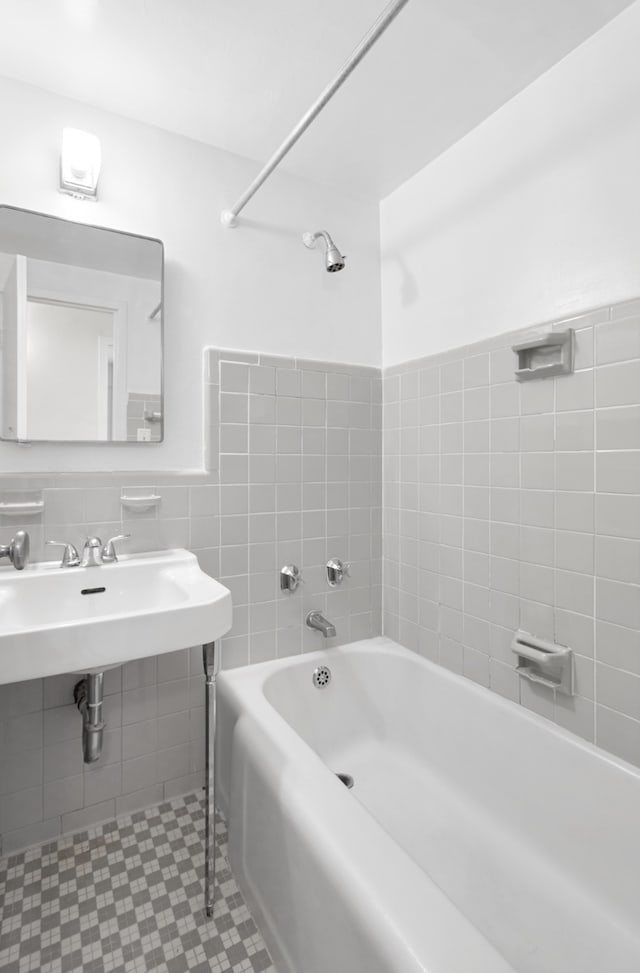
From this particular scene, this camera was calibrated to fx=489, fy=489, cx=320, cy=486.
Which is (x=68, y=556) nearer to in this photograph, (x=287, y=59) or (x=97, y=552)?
(x=97, y=552)

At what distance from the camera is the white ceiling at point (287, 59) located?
1229mm

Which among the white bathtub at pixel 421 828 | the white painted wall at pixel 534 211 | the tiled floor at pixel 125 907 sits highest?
the white painted wall at pixel 534 211

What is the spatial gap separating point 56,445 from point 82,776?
3.45 ft

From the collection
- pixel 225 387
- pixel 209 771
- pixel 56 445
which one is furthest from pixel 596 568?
pixel 56 445

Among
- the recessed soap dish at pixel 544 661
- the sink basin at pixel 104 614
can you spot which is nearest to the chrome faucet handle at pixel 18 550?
the sink basin at pixel 104 614

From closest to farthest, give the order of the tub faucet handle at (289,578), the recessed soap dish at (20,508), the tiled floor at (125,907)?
1. the tiled floor at (125,907)
2. the recessed soap dish at (20,508)
3. the tub faucet handle at (289,578)

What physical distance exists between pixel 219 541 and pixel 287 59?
1467 mm

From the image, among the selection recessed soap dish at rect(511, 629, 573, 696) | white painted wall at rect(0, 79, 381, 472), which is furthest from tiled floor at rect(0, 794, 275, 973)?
white painted wall at rect(0, 79, 381, 472)

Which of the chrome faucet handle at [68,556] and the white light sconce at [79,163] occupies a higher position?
the white light sconce at [79,163]

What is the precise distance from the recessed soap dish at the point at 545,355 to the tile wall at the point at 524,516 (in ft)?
0.09

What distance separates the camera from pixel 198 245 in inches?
67.4

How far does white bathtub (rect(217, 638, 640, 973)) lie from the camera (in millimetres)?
825

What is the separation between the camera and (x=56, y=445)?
1494mm

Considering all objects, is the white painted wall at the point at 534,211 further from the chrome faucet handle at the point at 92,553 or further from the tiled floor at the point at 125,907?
the tiled floor at the point at 125,907
